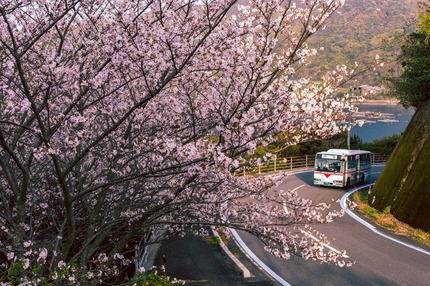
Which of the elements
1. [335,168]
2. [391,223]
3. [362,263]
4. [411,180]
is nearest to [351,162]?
[335,168]

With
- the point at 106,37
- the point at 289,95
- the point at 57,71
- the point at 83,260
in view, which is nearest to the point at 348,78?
the point at 289,95

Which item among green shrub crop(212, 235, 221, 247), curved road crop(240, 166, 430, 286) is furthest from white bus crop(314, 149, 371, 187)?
green shrub crop(212, 235, 221, 247)

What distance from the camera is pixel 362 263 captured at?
1030 centimetres

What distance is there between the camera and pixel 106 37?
4852 mm

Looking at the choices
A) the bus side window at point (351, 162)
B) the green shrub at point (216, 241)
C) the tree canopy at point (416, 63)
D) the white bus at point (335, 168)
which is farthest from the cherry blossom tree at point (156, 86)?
the bus side window at point (351, 162)

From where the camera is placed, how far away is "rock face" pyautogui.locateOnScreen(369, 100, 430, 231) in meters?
13.1

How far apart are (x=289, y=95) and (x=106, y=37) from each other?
10.3 ft

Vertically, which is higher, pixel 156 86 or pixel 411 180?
pixel 156 86

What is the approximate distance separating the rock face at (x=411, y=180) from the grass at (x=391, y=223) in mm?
218

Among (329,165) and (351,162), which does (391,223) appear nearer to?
(329,165)

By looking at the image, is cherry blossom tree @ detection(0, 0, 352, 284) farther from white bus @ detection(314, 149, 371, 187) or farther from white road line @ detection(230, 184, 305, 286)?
white bus @ detection(314, 149, 371, 187)

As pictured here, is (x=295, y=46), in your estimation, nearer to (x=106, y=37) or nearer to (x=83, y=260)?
(x=106, y=37)

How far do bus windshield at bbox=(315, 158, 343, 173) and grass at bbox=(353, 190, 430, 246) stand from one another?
4.75m

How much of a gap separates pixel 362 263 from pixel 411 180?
5.90 m
